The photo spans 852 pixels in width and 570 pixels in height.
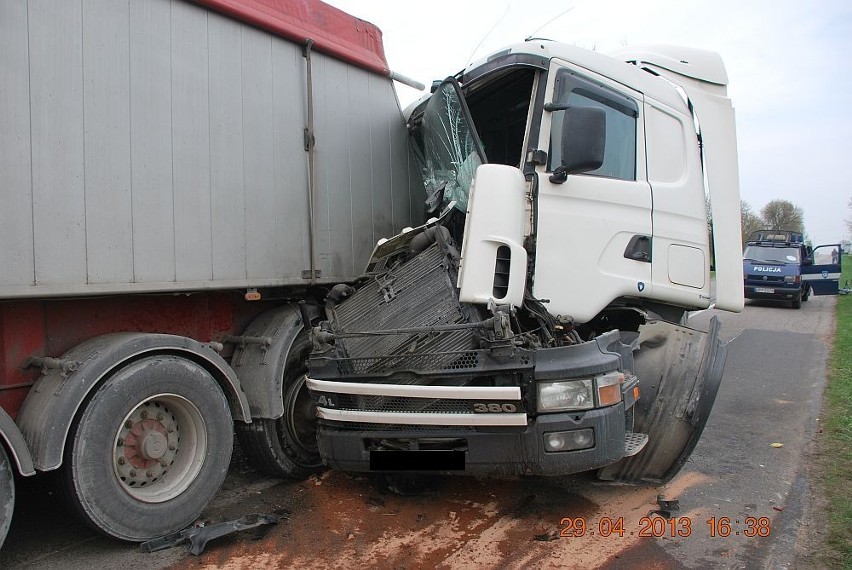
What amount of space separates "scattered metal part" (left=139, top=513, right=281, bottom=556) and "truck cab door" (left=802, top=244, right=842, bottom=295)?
64.5ft

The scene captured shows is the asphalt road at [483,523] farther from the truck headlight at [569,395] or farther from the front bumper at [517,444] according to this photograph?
the truck headlight at [569,395]

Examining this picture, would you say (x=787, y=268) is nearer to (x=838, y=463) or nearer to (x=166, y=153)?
(x=838, y=463)

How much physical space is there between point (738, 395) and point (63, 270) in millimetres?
Result: 7061

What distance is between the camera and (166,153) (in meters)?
3.27

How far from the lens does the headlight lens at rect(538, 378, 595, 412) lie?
3105mm

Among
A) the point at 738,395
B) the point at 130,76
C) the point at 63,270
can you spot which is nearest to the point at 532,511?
the point at 63,270

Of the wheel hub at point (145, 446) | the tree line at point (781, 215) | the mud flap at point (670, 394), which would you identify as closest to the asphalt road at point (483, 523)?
the mud flap at point (670, 394)

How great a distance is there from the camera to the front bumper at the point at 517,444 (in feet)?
10.2

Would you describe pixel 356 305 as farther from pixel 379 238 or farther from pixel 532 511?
pixel 532 511

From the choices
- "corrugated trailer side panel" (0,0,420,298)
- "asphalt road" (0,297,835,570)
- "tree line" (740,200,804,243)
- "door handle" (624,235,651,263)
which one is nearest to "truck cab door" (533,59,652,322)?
"door handle" (624,235,651,263)

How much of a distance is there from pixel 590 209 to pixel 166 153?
258cm

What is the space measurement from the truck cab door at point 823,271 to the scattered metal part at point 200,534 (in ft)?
64.5

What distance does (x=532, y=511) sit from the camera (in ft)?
12.1

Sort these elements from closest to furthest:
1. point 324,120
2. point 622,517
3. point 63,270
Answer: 1. point 63,270
2. point 622,517
3. point 324,120
